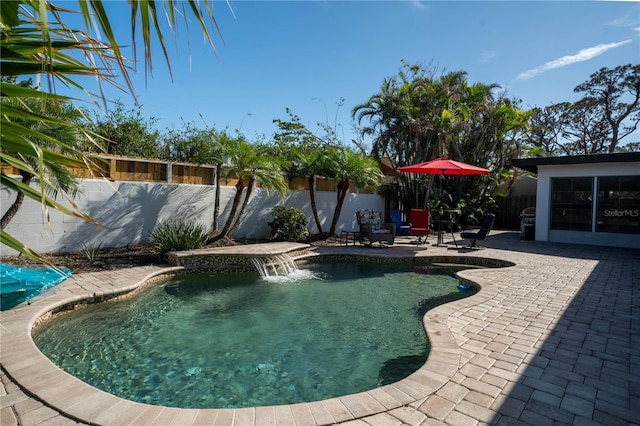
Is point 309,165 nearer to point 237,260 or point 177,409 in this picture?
point 237,260

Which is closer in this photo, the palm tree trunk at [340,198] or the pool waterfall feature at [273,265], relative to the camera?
the pool waterfall feature at [273,265]

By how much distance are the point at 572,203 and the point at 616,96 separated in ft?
60.6

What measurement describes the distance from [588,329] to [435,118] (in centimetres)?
1271

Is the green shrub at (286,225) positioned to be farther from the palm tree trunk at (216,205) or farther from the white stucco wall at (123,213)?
the palm tree trunk at (216,205)

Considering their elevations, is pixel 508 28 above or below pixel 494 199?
above

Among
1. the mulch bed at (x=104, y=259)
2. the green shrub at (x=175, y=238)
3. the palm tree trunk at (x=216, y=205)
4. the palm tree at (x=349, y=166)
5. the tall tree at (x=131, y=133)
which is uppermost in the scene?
the tall tree at (x=131, y=133)

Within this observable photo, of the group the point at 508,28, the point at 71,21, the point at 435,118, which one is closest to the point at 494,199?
the point at 435,118

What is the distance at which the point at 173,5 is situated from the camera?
4.09ft

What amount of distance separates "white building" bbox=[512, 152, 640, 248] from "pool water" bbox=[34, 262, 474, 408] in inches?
344

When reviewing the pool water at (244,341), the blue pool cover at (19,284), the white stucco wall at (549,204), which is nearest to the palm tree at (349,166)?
the pool water at (244,341)

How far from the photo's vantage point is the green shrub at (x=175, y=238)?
872cm

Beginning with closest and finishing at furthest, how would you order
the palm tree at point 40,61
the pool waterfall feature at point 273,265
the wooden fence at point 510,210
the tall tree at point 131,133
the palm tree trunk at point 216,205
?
the palm tree at point 40,61 → the pool waterfall feature at point 273,265 → the palm tree trunk at point 216,205 → the tall tree at point 131,133 → the wooden fence at point 510,210

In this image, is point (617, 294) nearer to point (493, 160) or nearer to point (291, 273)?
point (291, 273)

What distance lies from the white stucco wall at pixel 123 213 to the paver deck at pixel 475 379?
2.89m
